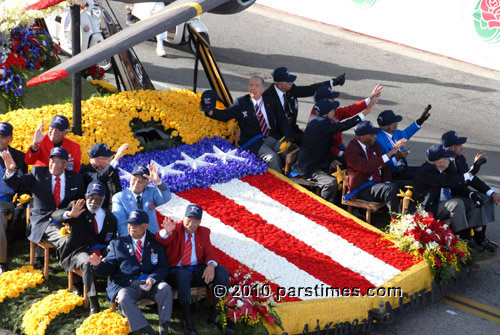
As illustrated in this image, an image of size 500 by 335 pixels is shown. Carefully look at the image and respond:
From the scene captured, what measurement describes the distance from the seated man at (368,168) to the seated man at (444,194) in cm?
41

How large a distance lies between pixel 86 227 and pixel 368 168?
4.49 m

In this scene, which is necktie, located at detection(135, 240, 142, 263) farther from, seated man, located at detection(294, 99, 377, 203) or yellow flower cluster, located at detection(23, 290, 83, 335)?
seated man, located at detection(294, 99, 377, 203)

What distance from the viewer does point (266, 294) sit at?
33.9ft

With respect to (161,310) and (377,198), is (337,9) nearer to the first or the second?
(377,198)

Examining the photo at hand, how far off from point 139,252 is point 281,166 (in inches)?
178

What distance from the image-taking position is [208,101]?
1446 centimetres

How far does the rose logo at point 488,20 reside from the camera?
70.2ft

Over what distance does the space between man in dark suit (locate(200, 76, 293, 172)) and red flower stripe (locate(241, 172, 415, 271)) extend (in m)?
0.74

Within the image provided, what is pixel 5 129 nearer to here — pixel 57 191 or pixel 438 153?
pixel 57 191

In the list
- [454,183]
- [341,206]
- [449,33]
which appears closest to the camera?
[454,183]

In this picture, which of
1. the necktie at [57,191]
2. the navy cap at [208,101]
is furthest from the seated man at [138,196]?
the navy cap at [208,101]

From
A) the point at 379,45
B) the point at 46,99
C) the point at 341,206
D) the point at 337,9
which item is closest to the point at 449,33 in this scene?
the point at 379,45

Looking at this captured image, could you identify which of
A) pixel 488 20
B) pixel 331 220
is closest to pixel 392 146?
pixel 331 220

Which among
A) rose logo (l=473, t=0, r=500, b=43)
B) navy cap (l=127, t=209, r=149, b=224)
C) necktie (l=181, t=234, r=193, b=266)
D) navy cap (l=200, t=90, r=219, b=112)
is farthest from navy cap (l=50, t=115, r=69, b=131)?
rose logo (l=473, t=0, r=500, b=43)
